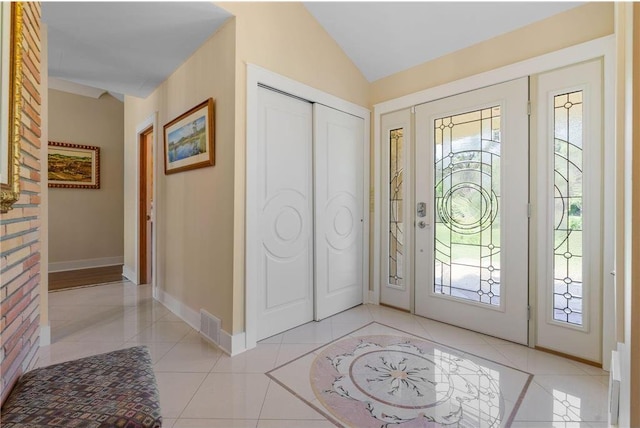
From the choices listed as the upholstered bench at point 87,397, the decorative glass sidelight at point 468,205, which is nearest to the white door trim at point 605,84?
the decorative glass sidelight at point 468,205

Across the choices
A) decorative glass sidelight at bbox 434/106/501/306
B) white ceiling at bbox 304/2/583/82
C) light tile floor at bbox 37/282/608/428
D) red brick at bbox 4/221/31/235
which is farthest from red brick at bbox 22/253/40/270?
decorative glass sidelight at bbox 434/106/501/306

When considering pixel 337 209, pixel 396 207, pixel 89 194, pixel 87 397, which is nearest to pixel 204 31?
pixel 337 209

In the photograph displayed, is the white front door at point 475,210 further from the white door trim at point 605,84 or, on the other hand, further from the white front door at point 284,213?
the white front door at point 284,213

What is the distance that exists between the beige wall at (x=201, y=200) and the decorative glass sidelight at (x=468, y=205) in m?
1.85

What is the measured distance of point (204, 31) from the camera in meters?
2.26

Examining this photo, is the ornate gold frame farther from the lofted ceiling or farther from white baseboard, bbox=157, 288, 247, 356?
white baseboard, bbox=157, 288, 247, 356

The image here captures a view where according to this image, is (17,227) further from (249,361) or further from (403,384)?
(403,384)

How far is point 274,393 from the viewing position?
5.38 feet

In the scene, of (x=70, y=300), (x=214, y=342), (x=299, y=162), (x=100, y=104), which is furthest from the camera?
(x=100, y=104)

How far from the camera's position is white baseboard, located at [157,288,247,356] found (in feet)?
6.84

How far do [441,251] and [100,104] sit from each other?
5.92 metres

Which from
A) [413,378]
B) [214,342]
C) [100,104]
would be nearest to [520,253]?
[413,378]

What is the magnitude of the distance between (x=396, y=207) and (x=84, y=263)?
17.0ft

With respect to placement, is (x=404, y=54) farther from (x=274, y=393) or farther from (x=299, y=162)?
(x=274, y=393)
